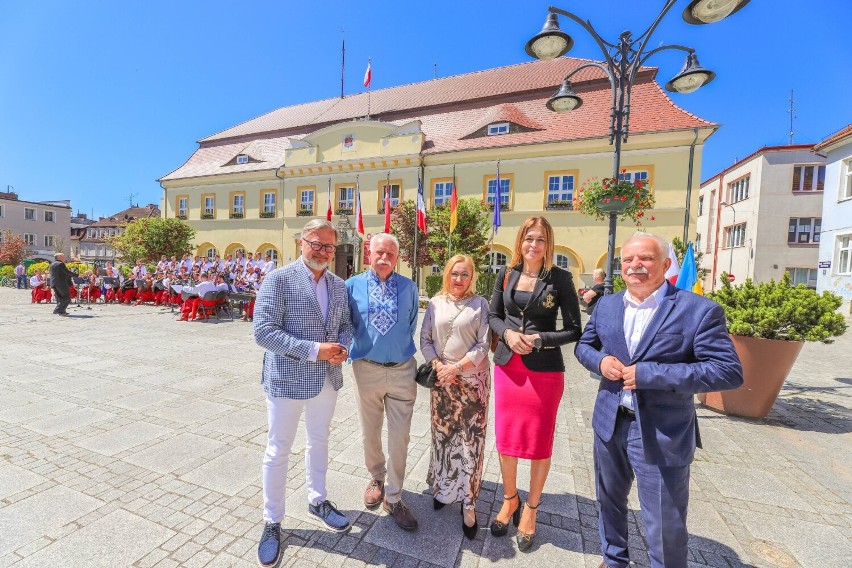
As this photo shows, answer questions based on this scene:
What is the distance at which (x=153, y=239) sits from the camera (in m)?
24.1

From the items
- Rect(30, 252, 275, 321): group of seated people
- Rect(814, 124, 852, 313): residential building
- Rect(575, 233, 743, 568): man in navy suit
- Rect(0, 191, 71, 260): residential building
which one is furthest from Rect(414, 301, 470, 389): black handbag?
Rect(0, 191, 71, 260): residential building

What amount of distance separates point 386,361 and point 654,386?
1.64 metres

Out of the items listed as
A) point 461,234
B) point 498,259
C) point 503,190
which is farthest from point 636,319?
point 498,259

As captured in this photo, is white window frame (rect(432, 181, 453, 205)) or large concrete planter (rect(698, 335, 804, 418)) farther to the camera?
white window frame (rect(432, 181, 453, 205))

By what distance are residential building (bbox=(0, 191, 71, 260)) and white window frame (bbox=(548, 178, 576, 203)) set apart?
6099 cm

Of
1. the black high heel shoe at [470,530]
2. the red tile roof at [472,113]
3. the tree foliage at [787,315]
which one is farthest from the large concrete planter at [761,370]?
the red tile roof at [472,113]

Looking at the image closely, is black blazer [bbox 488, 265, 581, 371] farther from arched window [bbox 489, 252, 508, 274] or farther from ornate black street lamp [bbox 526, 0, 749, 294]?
arched window [bbox 489, 252, 508, 274]

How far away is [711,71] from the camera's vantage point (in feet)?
21.0

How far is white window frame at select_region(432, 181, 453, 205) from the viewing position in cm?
2247

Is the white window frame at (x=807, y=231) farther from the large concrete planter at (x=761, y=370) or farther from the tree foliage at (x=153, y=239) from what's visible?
the tree foliage at (x=153, y=239)

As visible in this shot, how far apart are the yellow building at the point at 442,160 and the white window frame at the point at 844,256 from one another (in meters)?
8.00

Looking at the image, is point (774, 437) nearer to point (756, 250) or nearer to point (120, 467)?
point (120, 467)

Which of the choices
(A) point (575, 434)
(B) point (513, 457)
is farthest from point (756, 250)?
(B) point (513, 457)

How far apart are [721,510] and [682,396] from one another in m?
1.81
